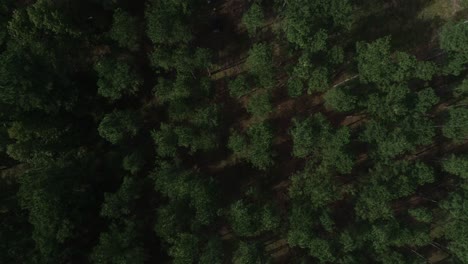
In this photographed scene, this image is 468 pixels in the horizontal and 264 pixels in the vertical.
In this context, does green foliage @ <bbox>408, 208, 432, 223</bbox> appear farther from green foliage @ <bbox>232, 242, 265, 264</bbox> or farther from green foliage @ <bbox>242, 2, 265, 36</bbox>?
green foliage @ <bbox>242, 2, 265, 36</bbox>

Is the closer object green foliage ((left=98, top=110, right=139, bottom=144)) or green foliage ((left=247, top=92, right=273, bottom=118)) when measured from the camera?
green foliage ((left=98, top=110, right=139, bottom=144))

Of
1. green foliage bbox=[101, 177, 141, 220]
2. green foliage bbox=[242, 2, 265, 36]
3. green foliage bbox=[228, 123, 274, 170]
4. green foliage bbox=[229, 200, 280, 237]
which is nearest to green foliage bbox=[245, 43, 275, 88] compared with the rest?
green foliage bbox=[242, 2, 265, 36]

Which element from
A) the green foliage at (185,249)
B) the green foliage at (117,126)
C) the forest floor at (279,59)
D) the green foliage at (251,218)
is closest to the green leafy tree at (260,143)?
the green foliage at (251,218)

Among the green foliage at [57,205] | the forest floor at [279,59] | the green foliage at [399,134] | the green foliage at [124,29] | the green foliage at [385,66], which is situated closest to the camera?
the green foliage at [57,205]

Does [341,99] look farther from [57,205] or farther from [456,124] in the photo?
[57,205]

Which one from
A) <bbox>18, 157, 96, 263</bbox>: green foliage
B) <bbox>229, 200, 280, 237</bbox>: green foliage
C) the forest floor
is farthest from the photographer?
the forest floor

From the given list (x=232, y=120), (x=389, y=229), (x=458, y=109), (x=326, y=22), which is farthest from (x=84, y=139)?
(x=458, y=109)

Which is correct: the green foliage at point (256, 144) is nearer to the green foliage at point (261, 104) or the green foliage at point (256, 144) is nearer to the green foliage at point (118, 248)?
the green foliage at point (261, 104)
